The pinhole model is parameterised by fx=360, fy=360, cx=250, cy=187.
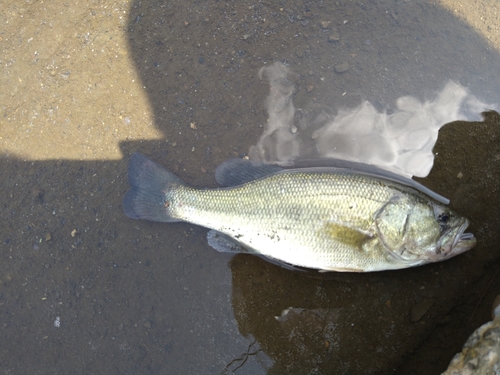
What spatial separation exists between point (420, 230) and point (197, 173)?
1966mm

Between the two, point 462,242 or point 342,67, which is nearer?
point 462,242

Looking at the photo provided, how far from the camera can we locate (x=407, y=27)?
131 inches

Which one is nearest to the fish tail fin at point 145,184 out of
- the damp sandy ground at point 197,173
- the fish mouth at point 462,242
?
the damp sandy ground at point 197,173

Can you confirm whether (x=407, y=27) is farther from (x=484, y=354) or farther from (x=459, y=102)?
(x=484, y=354)

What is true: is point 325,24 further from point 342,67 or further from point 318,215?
point 318,215

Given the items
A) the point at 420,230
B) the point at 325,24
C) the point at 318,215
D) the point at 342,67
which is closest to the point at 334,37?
the point at 325,24

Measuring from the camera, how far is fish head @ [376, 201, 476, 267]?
111 inches

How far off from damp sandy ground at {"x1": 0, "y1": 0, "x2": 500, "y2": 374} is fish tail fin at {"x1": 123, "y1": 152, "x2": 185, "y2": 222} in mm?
275

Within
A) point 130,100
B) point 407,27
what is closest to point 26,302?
point 130,100

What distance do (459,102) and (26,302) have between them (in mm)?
4445

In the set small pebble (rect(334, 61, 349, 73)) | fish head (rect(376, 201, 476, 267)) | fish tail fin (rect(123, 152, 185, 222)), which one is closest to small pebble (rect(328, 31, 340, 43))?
small pebble (rect(334, 61, 349, 73))

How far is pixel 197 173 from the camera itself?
337cm

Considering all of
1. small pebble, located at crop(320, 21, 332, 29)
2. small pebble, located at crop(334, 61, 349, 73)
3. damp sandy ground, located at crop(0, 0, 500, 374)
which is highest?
small pebble, located at crop(320, 21, 332, 29)

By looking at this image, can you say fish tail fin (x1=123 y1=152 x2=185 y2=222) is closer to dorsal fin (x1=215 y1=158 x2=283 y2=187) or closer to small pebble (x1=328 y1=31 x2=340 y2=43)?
dorsal fin (x1=215 y1=158 x2=283 y2=187)
